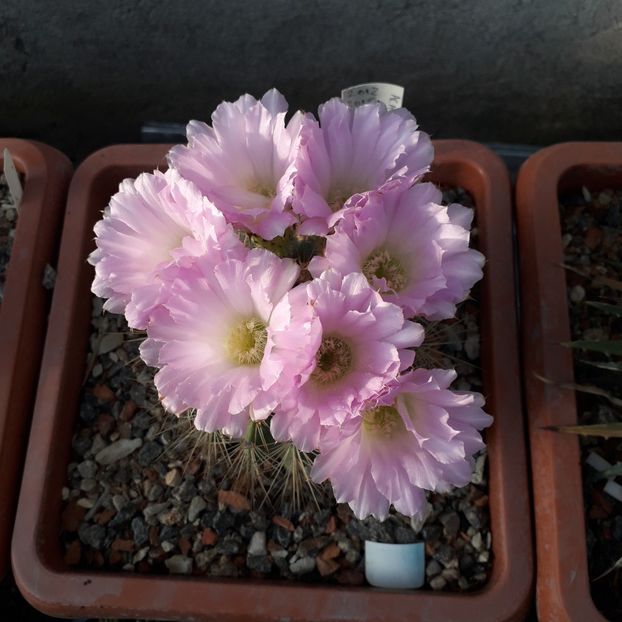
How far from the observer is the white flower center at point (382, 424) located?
0.87 m

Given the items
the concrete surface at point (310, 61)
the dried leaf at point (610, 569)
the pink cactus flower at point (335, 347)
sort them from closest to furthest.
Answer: the pink cactus flower at point (335, 347)
the dried leaf at point (610, 569)
the concrete surface at point (310, 61)

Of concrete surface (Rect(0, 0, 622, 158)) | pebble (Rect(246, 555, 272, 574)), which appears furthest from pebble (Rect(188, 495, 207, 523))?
concrete surface (Rect(0, 0, 622, 158))

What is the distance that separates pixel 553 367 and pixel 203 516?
596 mm

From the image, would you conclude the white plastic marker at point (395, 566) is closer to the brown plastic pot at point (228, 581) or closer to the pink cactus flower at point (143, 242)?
the brown plastic pot at point (228, 581)

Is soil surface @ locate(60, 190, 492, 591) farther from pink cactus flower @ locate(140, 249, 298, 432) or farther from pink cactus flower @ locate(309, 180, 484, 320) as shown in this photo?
pink cactus flower @ locate(140, 249, 298, 432)

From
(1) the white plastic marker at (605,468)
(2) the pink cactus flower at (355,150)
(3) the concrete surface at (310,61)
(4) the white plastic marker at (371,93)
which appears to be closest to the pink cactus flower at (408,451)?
(2) the pink cactus flower at (355,150)

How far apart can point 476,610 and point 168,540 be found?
48cm

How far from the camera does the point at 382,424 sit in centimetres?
88

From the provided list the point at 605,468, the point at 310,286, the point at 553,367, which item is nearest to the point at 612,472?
the point at 605,468

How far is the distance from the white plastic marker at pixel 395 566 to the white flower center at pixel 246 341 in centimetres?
48

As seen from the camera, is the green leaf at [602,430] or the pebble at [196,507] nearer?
the green leaf at [602,430]

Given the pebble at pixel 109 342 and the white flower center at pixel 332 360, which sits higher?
the pebble at pixel 109 342

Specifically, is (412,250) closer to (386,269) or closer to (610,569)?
(386,269)

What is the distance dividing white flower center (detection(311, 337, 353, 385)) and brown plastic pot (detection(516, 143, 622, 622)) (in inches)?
18.8
